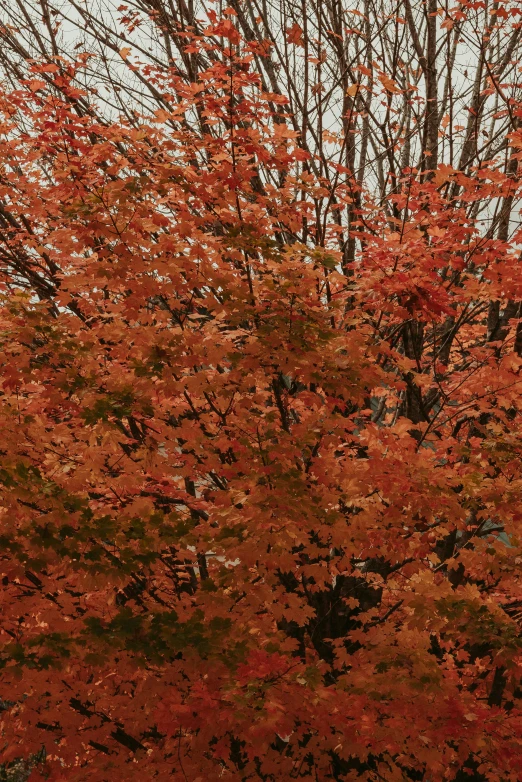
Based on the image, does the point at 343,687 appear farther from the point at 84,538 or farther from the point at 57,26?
the point at 57,26

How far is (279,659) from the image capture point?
4.14m

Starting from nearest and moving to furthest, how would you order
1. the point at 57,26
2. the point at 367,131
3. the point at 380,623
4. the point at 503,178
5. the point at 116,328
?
the point at 116,328 → the point at 503,178 → the point at 380,623 → the point at 57,26 → the point at 367,131

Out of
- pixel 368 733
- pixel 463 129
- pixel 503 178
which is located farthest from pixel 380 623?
pixel 463 129

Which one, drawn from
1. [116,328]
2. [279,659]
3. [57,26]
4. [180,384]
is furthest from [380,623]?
[57,26]

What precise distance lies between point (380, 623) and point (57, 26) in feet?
25.2

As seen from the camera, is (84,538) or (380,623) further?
(380,623)

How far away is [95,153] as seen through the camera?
5246 millimetres

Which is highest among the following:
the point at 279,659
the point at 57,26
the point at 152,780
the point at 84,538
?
the point at 57,26

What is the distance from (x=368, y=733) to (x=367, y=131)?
268 inches

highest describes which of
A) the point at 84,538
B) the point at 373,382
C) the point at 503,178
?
the point at 503,178

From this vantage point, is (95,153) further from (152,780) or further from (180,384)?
(152,780)

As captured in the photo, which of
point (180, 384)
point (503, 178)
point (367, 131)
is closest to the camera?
point (180, 384)

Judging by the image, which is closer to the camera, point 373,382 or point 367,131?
point 373,382

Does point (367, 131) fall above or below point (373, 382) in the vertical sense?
above
